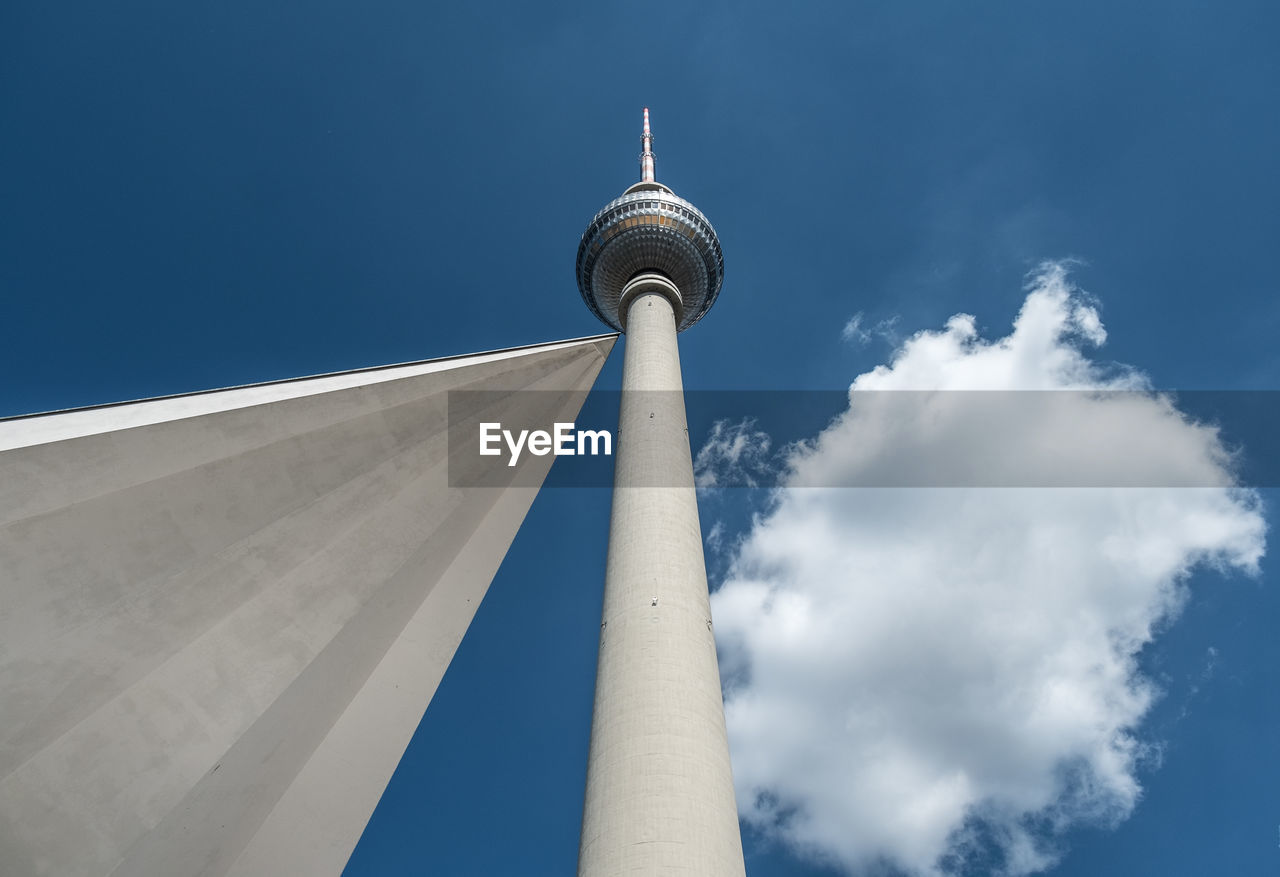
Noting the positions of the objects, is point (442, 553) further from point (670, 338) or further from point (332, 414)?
point (670, 338)

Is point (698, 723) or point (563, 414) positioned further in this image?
point (563, 414)

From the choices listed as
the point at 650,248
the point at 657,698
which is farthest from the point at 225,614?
the point at 650,248

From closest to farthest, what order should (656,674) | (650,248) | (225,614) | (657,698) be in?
(657,698)
(656,674)
(225,614)
(650,248)

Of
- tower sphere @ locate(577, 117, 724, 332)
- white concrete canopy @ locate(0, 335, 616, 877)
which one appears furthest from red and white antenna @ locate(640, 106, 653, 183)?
white concrete canopy @ locate(0, 335, 616, 877)

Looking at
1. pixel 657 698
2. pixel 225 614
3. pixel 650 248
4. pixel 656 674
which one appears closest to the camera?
pixel 657 698

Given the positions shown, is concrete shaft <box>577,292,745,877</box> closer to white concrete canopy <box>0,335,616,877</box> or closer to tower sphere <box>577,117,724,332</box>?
white concrete canopy <box>0,335,616,877</box>

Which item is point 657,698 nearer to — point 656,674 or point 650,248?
point 656,674

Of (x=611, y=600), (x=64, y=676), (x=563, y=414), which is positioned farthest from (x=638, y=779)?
(x=563, y=414)
